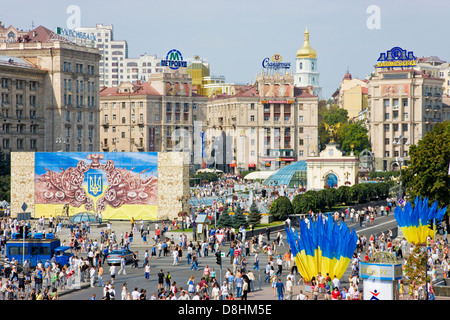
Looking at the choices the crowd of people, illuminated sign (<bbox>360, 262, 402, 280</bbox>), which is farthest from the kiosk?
the crowd of people

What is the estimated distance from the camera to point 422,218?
51.9 meters

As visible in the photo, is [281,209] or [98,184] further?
[98,184]

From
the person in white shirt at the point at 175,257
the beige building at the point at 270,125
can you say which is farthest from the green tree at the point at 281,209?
the beige building at the point at 270,125

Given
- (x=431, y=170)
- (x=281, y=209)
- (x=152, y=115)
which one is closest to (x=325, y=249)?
(x=431, y=170)

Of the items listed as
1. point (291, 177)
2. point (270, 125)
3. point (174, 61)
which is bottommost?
point (291, 177)

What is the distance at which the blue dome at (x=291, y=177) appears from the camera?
360 feet

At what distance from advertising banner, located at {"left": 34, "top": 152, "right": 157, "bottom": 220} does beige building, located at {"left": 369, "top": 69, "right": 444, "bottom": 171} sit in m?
88.5

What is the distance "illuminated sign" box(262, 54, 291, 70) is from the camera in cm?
15762

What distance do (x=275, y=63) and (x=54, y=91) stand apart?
51.9 m

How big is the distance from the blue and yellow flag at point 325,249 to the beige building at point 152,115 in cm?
11643

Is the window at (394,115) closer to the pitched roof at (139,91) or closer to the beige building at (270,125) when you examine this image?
the beige building at (270,125)

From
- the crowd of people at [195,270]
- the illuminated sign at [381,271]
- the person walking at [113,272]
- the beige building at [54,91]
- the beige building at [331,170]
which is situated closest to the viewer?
the illuminated sign at [381,271]

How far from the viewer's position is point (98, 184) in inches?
2869

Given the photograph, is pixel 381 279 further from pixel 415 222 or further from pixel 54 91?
pixel 54 91
